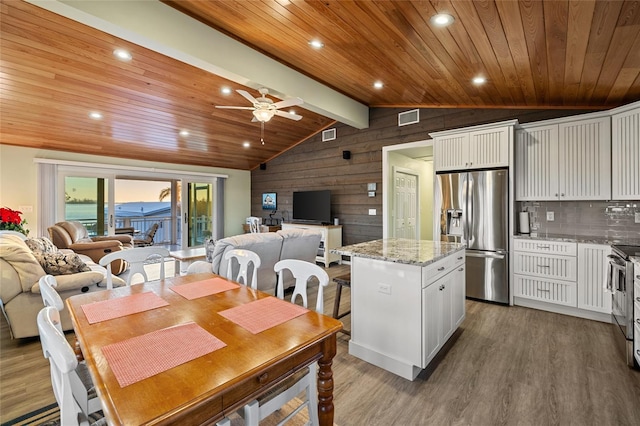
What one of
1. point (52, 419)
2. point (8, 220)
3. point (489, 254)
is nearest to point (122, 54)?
point (8, 220)

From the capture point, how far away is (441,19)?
226cm

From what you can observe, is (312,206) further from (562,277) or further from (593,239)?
(593,239)

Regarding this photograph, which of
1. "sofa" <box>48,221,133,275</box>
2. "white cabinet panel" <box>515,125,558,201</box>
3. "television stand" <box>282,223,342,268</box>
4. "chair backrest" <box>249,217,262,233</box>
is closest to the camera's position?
"white cabinet panel" <box>515,125,558,201</box>

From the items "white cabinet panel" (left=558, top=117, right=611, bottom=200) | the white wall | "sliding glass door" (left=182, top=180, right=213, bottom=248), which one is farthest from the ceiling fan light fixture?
"sliding glass door" (left=182, top=180, right=213, bottom=248)

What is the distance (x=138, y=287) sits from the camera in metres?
2.03

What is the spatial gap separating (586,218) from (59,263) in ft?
20.2

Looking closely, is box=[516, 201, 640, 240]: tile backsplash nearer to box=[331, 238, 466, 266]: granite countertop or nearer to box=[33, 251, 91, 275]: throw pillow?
box=[331, 238, 466, 266]: granite countertop

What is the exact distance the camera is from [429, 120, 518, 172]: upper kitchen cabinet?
373 centimetres

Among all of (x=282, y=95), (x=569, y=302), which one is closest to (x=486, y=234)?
(x=569, y=302)

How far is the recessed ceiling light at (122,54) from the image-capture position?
3.29 meters

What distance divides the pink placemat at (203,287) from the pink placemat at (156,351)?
1.68 feet

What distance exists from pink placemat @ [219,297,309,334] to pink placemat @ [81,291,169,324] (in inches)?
18.6

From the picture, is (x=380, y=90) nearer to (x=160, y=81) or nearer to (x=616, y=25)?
(x=616, y=25)

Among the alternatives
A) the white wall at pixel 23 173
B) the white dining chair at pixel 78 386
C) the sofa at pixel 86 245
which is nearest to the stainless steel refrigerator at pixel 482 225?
the white dining chair at pixel 78 386
